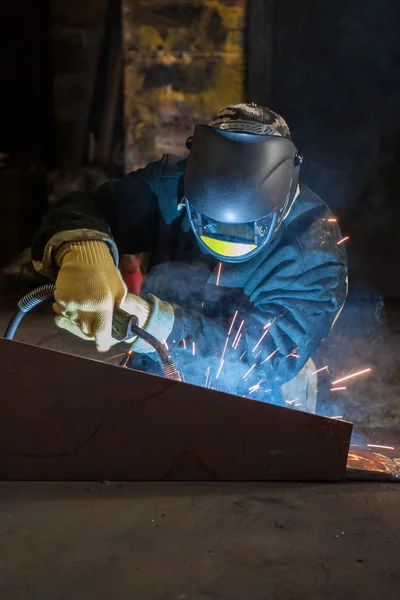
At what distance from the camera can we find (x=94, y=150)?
548 cm

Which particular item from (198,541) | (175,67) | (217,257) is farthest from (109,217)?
(175,67)

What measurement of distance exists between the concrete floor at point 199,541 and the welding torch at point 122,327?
39cm

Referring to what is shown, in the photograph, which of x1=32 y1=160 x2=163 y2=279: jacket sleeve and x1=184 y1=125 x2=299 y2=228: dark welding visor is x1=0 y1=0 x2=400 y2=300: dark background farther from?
x1=184 y1=125 x2=299 y2=228: dark welding visor

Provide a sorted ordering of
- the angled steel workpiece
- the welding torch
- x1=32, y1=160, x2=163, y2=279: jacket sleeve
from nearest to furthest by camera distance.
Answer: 1. the angled steel workpiece
2. the welding torch
3. x1=32, y1=160, x2=163, y2=279: jacket sleeve

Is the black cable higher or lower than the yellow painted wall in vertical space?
lower

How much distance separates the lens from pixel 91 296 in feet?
6.82

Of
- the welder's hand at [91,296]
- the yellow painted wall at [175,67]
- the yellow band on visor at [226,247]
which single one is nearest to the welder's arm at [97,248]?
the welder's hand at [91,296]

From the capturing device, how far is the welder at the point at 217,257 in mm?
2156

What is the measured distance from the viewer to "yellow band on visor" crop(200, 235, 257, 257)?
228 cm

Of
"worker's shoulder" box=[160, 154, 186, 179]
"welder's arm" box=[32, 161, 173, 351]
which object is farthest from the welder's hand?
"worker's shoulder" box=[160, 154, 186, 179]

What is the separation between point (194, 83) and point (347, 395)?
180 centimetres

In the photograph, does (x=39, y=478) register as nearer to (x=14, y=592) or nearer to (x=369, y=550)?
(x=14, y=592)

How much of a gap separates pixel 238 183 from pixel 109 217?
23.6 inches

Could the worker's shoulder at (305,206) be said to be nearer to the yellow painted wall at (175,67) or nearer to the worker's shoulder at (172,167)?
the worker's shoulder at (172,167)
